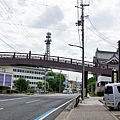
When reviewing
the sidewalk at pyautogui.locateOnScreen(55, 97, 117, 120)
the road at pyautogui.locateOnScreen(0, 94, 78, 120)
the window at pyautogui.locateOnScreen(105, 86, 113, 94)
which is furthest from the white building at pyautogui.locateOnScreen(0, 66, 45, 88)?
the sidewalk at pyautogui.locateOnScreen(55, 97, 117, 120)

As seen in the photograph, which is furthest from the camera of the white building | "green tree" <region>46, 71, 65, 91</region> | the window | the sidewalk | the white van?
"green tree" <region>46, 71, 65, 91</region>

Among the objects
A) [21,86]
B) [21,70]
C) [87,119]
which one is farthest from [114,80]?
[21,70]

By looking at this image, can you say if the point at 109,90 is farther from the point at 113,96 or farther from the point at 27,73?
the point at 27,73

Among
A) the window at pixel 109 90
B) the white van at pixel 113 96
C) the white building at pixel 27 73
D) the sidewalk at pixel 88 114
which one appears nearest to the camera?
the sidewalk at pixel 88 114

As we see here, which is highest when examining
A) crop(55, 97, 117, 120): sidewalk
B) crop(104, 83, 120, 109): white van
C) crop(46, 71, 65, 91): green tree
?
crop(46, 71, 65, 91): green tree

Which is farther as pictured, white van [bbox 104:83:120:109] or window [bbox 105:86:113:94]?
window [bbox 105:86:113:94]

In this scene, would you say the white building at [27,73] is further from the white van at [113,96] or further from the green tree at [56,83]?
the white van at [113,96]

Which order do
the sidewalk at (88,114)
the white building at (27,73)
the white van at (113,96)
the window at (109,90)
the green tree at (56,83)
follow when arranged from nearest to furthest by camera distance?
the sidewalk at (88,114) < the white van at (113,96) < the window at (109,90) < the white building at (27,73) < the green tree at (56,83)

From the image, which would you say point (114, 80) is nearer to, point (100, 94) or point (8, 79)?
point (100, 94)

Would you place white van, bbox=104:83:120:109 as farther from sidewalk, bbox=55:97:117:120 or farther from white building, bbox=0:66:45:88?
white building, bbox=0:66:45:88

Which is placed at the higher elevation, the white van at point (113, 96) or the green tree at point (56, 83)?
the green tree at point (56, 83)

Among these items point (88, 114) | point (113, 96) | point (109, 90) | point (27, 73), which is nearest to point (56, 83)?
point (27, 73)

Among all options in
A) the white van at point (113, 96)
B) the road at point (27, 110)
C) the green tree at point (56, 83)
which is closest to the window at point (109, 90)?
the white van at point (113, 96)

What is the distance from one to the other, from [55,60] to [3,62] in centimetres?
881
